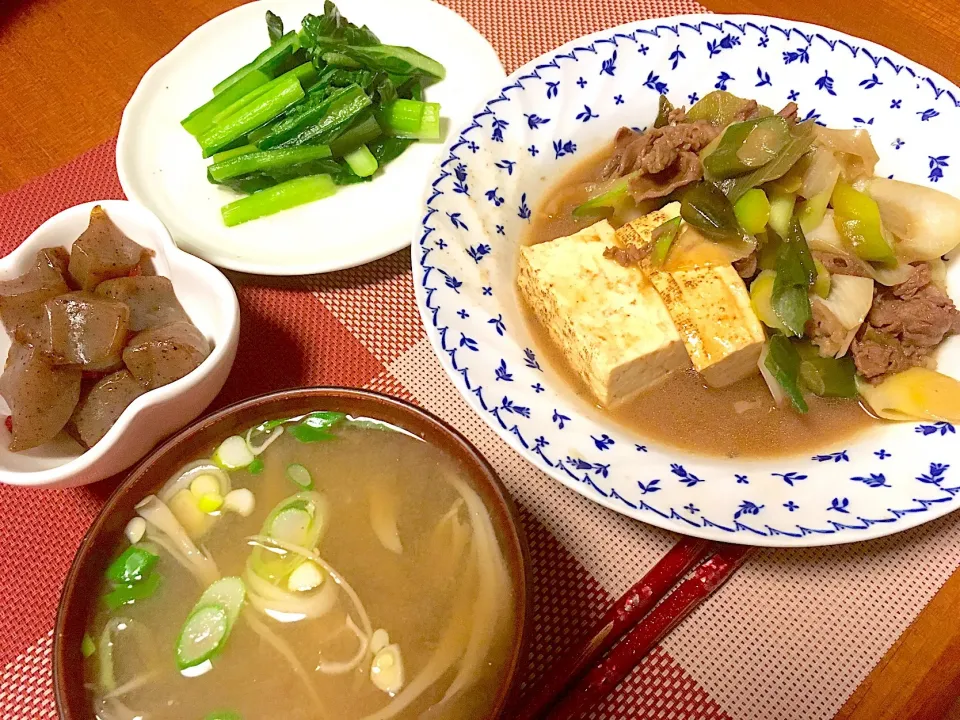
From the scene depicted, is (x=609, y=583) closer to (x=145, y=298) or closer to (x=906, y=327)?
(x=906, y=327)

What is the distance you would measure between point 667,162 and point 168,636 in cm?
159

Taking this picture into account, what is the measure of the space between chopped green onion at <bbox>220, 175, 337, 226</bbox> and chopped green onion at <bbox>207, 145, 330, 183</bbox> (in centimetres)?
6

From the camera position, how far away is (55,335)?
4.91 ft

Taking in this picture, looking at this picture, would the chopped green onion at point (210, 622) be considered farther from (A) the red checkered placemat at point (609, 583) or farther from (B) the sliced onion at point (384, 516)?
(A) the red checkered placemat at point (609, 583)

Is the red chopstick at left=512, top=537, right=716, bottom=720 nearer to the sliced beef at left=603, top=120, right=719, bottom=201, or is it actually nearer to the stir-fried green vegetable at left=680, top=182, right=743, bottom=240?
the stir-fried green vegetable at left=680, top=182, right=743, bottom=240

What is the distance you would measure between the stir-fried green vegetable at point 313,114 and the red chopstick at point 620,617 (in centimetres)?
140

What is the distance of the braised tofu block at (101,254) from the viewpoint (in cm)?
164

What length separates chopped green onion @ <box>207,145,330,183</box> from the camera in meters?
2.11

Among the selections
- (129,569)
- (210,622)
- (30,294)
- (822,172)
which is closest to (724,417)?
(822,172)

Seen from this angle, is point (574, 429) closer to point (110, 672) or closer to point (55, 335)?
point (110, 672)

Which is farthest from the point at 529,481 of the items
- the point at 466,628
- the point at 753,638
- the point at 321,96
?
the point at 321,96

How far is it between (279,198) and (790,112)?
1.44 meters

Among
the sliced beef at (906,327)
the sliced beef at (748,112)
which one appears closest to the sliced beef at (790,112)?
the sliced beef at (748,112)

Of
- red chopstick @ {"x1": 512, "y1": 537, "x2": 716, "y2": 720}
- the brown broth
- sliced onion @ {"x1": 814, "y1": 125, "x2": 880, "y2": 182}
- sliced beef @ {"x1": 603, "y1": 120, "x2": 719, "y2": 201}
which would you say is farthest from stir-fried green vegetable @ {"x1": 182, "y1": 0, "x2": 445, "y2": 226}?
red chopstick @ {"x1": 512, "y1": 537, "x2": 716, "y2": 720}
